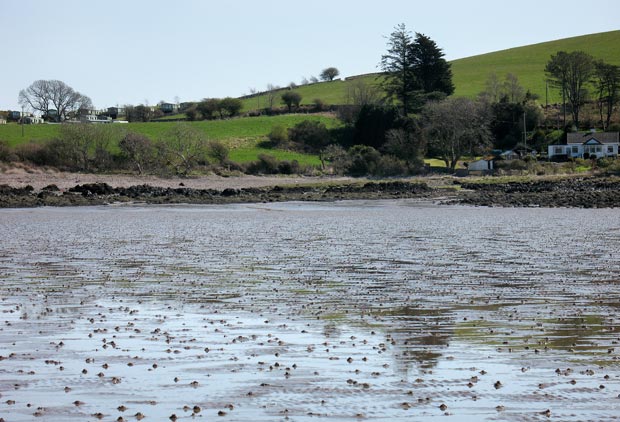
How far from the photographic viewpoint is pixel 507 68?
15725 centimetres

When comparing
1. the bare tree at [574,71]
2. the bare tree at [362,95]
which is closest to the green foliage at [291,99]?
the bare tree at [362,95]

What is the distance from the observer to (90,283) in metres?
19.1

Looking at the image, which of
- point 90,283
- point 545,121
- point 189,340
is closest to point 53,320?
point 189,340

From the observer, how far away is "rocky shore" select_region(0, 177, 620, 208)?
56.1 meters

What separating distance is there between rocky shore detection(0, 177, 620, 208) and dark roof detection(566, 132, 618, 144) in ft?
88.2

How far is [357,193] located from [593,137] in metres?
42.7

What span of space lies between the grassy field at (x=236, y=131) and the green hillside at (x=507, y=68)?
2236 centimetres

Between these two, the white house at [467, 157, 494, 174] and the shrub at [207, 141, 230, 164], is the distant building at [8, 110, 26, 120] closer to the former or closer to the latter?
the shrub at [207, 141, 230, 164]

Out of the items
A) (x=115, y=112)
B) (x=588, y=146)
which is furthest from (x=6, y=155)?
(x=115, y=112)

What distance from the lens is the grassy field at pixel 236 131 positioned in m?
97.7

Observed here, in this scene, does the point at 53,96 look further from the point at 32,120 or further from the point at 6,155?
the point at 6,155

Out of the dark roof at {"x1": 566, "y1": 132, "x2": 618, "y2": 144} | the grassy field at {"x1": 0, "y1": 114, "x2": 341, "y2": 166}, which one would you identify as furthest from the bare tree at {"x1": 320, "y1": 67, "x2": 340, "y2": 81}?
the dark roof at {"x1": 566, "y1": 132, "x2": 618, "y2": 144}

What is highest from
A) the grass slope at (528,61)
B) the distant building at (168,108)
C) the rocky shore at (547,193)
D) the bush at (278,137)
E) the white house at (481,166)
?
the grass slope at (528,61)

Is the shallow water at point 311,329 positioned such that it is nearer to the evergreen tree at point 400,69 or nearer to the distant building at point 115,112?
the evergreen tree at point 400,69
